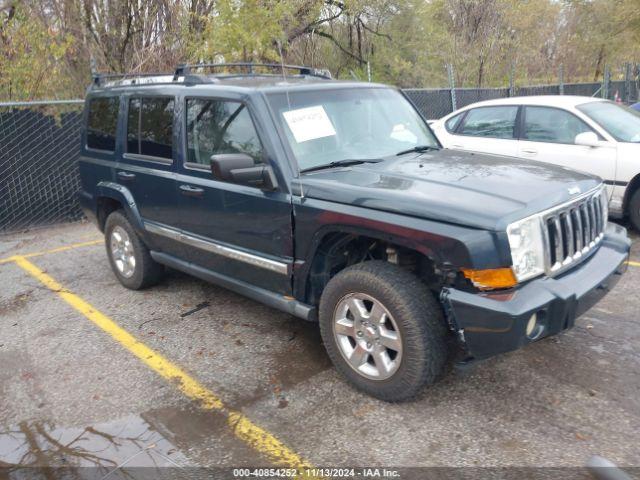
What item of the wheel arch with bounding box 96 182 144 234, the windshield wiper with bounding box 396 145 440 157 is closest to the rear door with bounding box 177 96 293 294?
the wheel arch with bounding box 96 182 144 234

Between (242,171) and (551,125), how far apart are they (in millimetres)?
4788

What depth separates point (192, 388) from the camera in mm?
3656

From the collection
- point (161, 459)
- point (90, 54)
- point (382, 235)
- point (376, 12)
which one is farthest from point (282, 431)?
point (376, 12)

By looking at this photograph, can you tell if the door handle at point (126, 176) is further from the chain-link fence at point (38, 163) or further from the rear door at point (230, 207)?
the chain-link fence at point (38, 163)

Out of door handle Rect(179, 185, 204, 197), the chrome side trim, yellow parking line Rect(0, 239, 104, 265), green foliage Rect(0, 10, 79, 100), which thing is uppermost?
green foliage Rect(0, 10, 79, 100)

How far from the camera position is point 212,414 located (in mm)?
3342

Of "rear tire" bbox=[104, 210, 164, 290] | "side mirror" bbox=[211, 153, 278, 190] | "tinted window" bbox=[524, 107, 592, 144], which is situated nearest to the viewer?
"side mirror" bbox=[211, 153, 278, 190]

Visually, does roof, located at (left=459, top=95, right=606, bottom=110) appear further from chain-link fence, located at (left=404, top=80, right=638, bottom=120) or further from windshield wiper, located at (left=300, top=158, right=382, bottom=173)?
chain-link fence, located at (left=404, top=80, right=638, bottom=120)

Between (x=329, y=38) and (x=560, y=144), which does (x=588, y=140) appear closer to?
(x=560, y=144)

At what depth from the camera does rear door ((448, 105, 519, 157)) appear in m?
7.11

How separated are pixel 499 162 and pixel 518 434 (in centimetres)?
184

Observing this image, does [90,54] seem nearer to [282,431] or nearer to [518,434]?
[282,431]

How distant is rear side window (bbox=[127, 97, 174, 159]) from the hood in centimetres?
154

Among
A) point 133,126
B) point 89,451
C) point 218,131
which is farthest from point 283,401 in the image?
point 133,126
